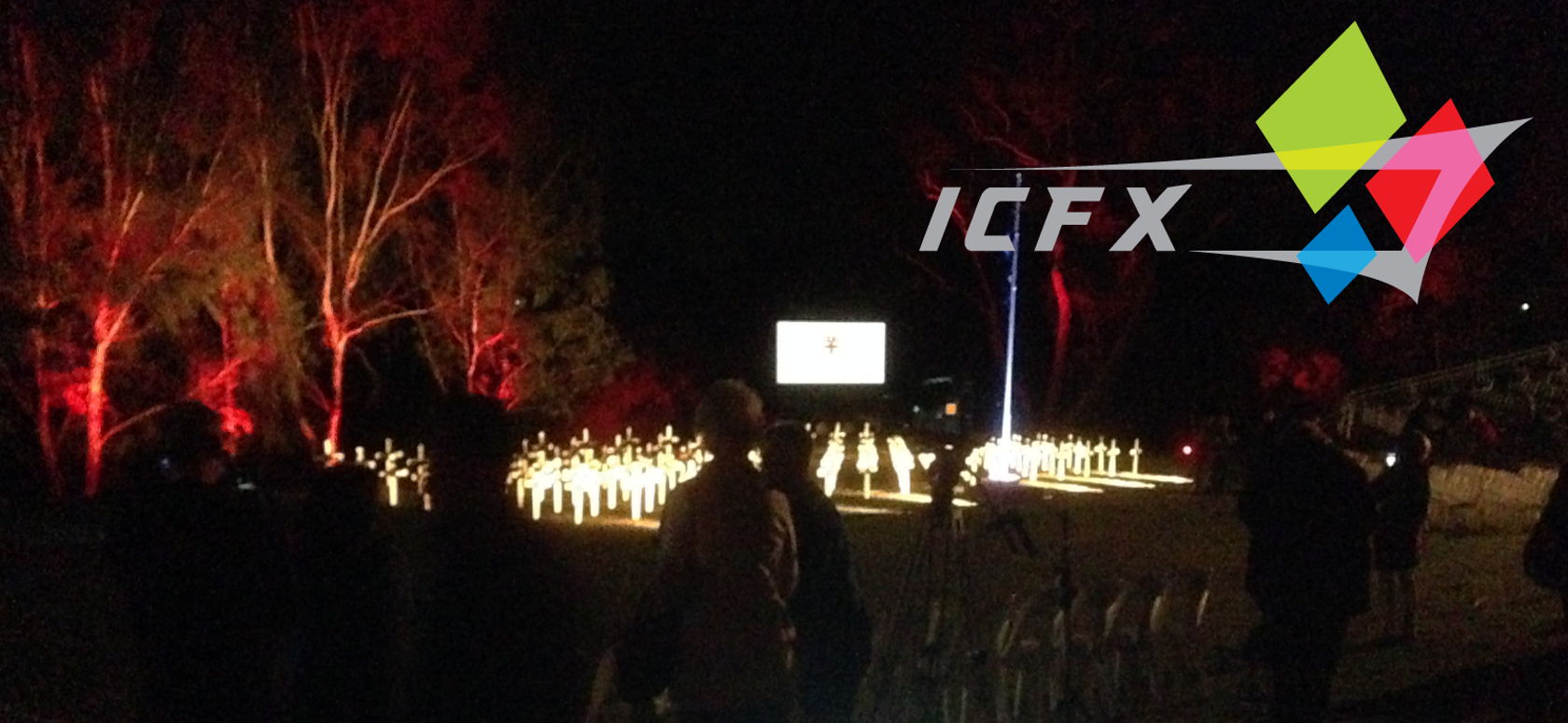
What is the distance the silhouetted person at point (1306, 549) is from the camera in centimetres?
523

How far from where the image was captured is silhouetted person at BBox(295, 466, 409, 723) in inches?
141

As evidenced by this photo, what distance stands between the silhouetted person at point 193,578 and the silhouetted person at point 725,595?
4.11 feet

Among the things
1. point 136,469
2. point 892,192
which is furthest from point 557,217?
point 136,469

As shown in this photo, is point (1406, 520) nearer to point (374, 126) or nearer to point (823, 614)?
point (823, 614)

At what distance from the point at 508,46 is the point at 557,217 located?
2.49 metres

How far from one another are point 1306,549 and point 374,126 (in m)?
14.0

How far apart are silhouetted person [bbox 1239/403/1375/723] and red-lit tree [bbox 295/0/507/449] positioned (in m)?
12.5

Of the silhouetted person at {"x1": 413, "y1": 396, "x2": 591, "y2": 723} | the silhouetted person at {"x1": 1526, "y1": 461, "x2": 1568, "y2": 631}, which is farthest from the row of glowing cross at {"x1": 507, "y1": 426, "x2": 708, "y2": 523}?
the silhouetted person at {"x1": 413, "y1": 396, "x2": 591, "y2": 723}

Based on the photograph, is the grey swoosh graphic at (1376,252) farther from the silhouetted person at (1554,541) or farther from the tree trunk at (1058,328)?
the silhouetted person at (1554,541)

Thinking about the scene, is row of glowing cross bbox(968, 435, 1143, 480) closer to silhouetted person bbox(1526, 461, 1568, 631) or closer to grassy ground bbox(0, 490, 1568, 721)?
grassy ground bbox(0, 490, 1568, 721)

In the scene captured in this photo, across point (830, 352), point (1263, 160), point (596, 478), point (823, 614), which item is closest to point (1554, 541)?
point (823, 614)

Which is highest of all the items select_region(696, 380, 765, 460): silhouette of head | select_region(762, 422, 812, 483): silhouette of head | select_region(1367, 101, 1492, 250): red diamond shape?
select_region(1367, 101, 1492, 250): red diamond shape

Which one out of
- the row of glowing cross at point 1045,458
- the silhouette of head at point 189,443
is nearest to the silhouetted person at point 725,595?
the silhouette of head at point 189,443

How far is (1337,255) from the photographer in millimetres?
22750
